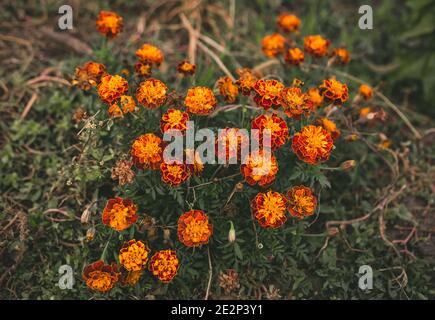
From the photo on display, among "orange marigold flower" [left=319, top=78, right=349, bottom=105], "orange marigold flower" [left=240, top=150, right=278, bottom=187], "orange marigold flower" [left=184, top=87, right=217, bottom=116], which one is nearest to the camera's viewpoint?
"orange marigold flower" [left=240, top=150, right=278, bottom=187]

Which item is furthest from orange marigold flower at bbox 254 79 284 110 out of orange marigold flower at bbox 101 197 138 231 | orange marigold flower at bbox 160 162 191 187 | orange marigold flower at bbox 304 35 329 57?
orange marigold flower at bbox 101 197 138 231

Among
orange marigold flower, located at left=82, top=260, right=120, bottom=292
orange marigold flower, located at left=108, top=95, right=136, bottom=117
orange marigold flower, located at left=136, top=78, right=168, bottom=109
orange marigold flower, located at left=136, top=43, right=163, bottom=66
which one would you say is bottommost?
orange marigold flower, located at left=82, top=260, right=120, bottom=292

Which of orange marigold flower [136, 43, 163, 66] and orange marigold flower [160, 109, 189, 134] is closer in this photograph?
orange marigold flower [160, 109, 189, 134]

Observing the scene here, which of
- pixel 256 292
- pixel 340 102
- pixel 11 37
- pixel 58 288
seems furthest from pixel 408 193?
pixel 11 37

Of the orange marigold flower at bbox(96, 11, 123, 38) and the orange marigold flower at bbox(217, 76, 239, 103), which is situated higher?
the orange marigold flower at bbox(96, 11, 123, 38)

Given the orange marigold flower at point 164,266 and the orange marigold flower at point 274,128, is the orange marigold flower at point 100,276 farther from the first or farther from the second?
the orange marigold flower at point 274,128

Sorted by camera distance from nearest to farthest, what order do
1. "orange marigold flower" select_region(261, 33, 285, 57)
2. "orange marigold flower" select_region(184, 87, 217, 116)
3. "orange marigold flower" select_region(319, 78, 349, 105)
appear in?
"orange marigold flower" select_region(184, 87, 217, 116), "orange marigold flower" select_region(319, 78, 349, 105), "orange marigold flower" select_region(261, 33, 285, 57)

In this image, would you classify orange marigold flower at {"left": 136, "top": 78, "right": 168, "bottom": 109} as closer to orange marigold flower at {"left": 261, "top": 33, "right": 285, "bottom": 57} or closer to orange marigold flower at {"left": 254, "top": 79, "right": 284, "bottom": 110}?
orange marigold flower at {"left": 254, "top": 79, "right": 284, "bottom": 110}

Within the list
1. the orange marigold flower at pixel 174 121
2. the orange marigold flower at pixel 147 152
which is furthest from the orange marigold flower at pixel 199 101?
the orange marigold flower at pixel 147 152
